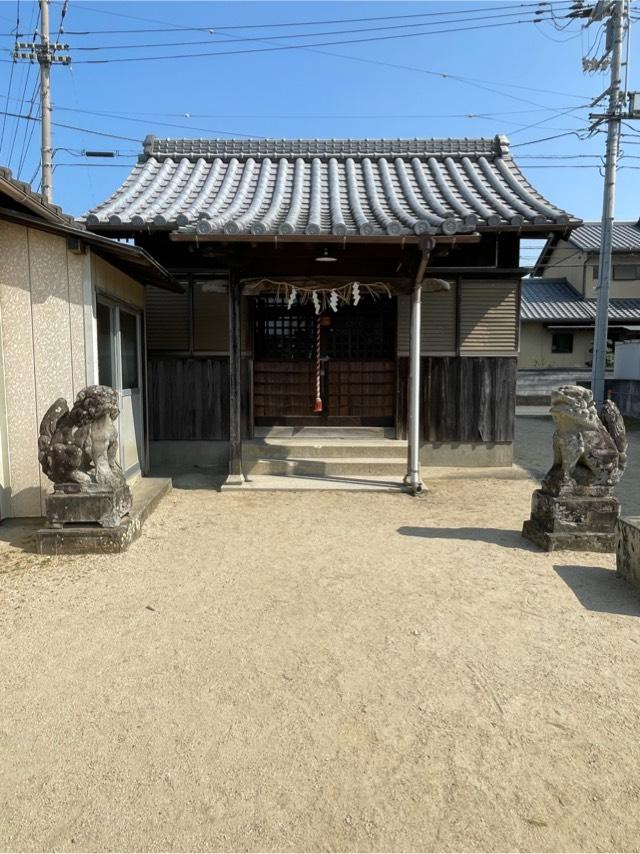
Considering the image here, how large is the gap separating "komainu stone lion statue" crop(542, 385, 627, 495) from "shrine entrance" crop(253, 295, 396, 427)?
407 cm

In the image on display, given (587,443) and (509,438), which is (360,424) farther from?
(587,443)

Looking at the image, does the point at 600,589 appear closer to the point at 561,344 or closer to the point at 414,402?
the point at 414,402

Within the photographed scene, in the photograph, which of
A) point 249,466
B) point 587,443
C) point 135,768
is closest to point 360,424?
point 249,466

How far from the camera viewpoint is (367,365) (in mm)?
8859

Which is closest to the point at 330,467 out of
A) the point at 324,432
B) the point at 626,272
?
the point at 324,432

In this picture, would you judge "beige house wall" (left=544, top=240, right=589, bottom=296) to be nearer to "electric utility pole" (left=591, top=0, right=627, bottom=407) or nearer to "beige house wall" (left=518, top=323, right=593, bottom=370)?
"beige house wall" (left=518, top=323, right=593, bottom=370)

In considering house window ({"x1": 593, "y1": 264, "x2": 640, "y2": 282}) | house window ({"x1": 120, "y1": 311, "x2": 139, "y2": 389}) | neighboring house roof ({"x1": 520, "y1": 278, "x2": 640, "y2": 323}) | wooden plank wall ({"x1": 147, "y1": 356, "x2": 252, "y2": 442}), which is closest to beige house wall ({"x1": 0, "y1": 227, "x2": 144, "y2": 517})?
house window ({"x1": 120, "y1": 311, "x2": 139, "y2": 389})

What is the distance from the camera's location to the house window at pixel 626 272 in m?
23.3

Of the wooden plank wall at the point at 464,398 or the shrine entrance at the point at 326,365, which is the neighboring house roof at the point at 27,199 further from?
the wooden plank wall at the point at 464,398

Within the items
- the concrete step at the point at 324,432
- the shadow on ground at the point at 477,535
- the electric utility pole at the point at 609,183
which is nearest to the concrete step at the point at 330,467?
the concrete step at the point at 324,432

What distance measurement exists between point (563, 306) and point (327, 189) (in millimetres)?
17225

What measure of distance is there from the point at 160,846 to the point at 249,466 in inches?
250

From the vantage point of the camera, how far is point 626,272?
76.7ft

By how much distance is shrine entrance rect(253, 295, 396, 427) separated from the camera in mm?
8852
